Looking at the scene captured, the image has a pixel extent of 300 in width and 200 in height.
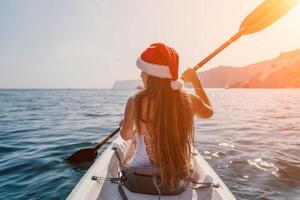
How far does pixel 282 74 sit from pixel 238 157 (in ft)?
589

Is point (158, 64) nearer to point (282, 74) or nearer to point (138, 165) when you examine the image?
point (138, 165)

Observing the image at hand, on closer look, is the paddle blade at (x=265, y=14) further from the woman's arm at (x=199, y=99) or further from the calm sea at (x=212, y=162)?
the calm sea at (x=212, y=162)

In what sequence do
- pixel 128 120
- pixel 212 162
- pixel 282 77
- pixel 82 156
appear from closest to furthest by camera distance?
pixel 128 120
pixel 212 162
pixel 82 156
pixel 282 77

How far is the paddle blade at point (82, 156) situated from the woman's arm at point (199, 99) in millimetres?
5297

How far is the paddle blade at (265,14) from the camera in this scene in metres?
5.78

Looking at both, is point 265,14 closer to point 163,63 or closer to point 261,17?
point 261,17

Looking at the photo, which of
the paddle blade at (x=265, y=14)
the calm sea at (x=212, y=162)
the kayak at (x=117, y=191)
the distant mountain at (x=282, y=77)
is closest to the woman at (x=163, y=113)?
the kayak at (x=117, y=191)

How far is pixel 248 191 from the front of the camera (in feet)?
19.6

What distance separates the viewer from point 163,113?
2.87 metres

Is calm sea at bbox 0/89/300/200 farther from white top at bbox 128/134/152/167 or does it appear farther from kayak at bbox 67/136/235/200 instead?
white top at bbox 128/134/152/167

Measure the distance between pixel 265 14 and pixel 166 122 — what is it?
4.22 m

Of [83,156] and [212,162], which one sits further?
[83,156]

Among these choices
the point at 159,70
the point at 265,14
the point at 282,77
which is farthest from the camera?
the point at 282,77

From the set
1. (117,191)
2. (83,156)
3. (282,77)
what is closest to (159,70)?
(117,191)
